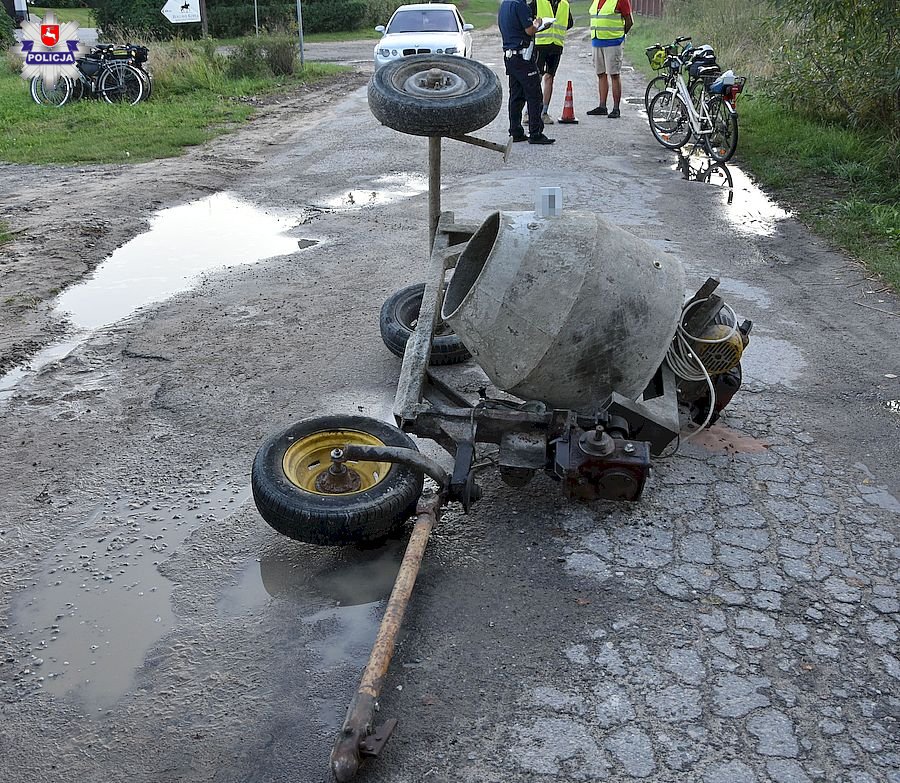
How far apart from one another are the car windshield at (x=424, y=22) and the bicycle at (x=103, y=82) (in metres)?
4.85

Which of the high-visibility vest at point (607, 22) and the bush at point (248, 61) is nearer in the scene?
the high-visibility vest at point (607, 22)

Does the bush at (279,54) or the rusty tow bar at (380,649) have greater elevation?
the bush at (279,54)

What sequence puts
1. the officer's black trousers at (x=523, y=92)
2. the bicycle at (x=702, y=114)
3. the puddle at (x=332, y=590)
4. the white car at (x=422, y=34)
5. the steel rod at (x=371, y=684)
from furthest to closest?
the white car at (x=422, y=34), the officer's black trousers at (x=523, y=92), the bicycle at (x=702, y=114), the puddle at (x=332, y=590), the steel rod at (x=371, y=684)

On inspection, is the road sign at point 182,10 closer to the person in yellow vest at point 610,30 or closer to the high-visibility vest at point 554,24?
the person in yellow vest at point 610,30

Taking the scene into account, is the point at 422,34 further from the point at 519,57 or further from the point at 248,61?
the point at 519,57

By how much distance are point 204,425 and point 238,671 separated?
1922 mm

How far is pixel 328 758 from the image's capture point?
2.75 metres

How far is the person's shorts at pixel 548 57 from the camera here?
41.5 feet

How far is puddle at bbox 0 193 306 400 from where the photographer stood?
618 centimetres

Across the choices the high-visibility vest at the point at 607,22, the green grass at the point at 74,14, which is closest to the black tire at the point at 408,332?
the high-visibility vest at the point at 607,22

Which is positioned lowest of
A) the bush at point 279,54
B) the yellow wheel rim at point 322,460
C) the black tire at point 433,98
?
the yellow wheel rim at point 322,460

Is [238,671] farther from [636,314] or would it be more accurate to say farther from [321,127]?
[321,127]

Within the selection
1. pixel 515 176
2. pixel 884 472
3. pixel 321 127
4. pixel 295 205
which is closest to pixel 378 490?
pixel 884 472

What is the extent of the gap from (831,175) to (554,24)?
4603 millimetres
